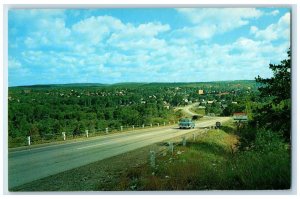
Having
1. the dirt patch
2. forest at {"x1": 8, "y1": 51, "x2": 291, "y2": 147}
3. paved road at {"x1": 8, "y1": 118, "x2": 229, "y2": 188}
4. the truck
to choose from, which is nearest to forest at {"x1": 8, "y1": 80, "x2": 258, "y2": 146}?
forest at {"x1": 8, "y1": 51, "x2": 291, "y2": 147}

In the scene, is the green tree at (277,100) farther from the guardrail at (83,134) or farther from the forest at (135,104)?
the guardrail at (83,134)

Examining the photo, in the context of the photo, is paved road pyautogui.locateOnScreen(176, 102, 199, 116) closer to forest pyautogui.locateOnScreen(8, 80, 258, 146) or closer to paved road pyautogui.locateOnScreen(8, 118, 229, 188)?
forest pyautogui.locateOnScreen(8, 80, 258, 146)

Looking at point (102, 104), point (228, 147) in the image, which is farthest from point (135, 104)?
point (228, 147)

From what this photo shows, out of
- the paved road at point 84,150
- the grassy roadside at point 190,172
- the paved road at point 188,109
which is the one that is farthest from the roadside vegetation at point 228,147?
the paved road at point 84,150

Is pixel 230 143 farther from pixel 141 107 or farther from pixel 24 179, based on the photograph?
pixel 24 179

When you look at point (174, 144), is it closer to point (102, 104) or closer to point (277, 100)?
point (102, 104)
